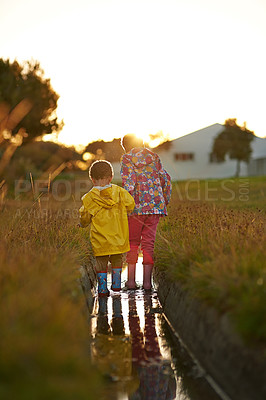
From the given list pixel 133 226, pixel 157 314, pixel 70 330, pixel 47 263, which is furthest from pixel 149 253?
pixel 70 330

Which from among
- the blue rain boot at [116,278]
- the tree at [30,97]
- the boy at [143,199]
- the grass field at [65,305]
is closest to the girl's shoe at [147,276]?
the boy at [143,199]

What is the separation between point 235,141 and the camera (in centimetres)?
5119

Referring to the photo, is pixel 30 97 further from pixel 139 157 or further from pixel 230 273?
pixel 230 273

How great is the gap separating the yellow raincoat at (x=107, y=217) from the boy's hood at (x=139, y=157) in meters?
0.55

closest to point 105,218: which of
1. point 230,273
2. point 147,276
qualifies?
point 147,276

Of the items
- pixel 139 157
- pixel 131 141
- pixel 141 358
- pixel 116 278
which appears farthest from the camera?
pixel 131 141

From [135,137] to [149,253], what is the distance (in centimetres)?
149

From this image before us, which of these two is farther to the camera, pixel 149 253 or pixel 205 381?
pixel 149 253

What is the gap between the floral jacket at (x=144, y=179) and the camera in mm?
6254

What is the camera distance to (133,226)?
6.36 metres

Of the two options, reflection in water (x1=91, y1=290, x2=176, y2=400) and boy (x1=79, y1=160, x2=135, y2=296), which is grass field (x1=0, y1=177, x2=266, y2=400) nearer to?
reflection in water (x1=91, y1=290, x2=176, y2=400)

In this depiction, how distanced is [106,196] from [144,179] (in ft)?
2.31

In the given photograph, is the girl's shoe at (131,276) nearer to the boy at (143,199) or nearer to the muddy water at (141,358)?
the boy at (143,199)

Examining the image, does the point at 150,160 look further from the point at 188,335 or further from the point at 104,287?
the point at 188,335
